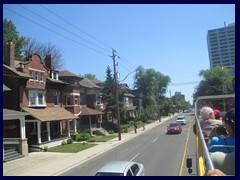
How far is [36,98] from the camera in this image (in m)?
29.4

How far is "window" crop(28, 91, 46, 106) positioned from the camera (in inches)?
1124

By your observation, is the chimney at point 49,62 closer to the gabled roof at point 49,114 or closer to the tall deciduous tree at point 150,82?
the gabled roof at point 49,114

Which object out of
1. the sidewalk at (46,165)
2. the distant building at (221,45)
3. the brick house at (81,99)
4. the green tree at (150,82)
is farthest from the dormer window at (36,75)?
the distant building at (221,45)

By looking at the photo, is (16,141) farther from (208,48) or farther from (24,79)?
(208,48)

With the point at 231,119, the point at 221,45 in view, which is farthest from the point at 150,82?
the point at 231,119

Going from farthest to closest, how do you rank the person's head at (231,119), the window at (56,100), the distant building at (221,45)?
the window at (56,100) < the distant building at (221,45) < the person's head at (231,119)

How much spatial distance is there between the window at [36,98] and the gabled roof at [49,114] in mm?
720

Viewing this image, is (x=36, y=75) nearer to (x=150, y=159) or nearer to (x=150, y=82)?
(x=150, y=159)

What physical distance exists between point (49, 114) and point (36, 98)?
215 cm

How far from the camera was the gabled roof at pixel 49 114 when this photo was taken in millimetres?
27031

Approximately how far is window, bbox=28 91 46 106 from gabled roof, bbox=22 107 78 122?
2.36 feet

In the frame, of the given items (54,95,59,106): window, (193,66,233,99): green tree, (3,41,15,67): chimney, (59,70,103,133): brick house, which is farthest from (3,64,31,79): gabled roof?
(193,66,233,99): green tree
